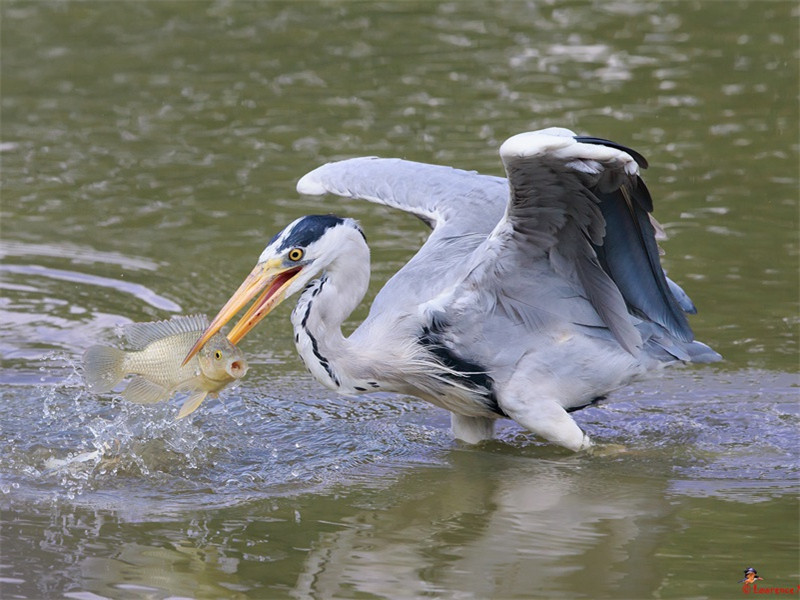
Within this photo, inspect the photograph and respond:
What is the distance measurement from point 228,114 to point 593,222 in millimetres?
6459

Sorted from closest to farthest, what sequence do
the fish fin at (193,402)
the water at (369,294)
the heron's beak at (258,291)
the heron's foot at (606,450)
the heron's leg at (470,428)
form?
the water at (369,294) → the fish fin at (193,402) → the heron's beak at (258,291) → the heron's foot at (606,450) → the heron's leg at (470,428)

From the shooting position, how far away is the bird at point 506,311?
5949 millimetres

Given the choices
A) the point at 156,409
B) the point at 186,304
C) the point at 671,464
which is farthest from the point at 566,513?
the point at 186,304

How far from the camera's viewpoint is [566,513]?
5762 mm

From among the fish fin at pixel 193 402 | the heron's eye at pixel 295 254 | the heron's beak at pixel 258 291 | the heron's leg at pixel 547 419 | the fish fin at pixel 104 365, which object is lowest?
the heron's leg at pixel 547 419

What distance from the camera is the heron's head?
5.88m

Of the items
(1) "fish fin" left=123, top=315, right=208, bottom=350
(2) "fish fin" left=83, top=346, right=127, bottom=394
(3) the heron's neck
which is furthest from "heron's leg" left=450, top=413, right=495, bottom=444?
(2) "fish fin" left=83, top=346, right=127, bottom=394

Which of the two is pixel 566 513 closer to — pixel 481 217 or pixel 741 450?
pixel 741 450

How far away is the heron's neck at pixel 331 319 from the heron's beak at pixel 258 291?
0.17 metres

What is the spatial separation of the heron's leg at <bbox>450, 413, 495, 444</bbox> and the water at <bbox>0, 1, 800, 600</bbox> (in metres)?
0.09

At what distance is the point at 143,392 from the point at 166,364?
21 centimetres

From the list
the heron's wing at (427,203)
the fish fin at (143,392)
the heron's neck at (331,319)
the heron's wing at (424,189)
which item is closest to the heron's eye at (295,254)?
the heron's neck at (331,319)

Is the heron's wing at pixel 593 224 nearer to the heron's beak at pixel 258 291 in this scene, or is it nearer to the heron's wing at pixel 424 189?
the heron's wing at pixel 424 189

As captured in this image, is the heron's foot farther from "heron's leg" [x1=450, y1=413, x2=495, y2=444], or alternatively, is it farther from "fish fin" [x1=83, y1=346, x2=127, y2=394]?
"fish fin" [x1=83, y1=346, x2=127, y2=394]
